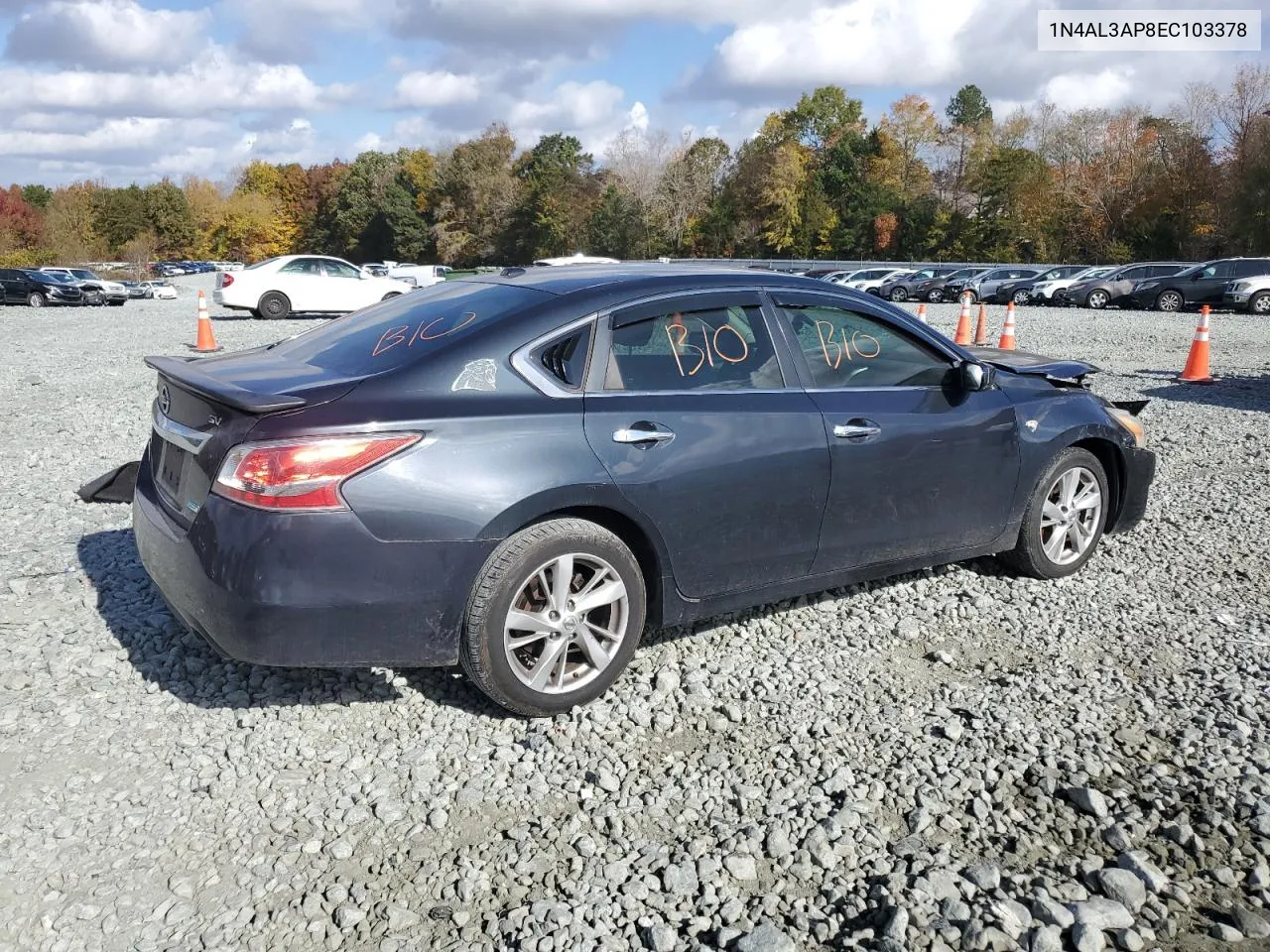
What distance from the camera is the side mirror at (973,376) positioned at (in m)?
4.66

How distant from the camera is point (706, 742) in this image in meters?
3.66

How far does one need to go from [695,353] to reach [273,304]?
20904 mm

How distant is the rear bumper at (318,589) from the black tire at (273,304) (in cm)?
2080

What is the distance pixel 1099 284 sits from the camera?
3306 cm

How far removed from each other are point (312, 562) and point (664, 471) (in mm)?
1288

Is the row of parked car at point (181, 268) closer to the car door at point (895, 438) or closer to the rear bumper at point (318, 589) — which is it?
the car door at point (895, 438)

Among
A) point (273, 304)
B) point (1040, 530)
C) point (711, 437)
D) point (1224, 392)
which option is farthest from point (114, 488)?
point (273, 304)

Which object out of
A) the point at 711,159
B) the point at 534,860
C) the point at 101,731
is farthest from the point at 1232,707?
the point at 711,159

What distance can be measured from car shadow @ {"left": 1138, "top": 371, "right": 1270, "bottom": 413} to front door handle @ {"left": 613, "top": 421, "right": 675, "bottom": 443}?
→ 911 cm

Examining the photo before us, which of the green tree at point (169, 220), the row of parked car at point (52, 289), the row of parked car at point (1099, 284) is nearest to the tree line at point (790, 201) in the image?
the green tree at point (169, 220)

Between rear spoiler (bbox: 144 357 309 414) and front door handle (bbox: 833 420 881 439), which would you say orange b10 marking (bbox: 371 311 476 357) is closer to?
rear spoiler (bbox: 144 357 309 414)

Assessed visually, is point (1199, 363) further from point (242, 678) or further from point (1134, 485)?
point (242, 678)

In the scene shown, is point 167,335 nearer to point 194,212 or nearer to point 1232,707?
point 1232,707

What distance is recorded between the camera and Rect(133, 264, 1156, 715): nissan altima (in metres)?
3.36
